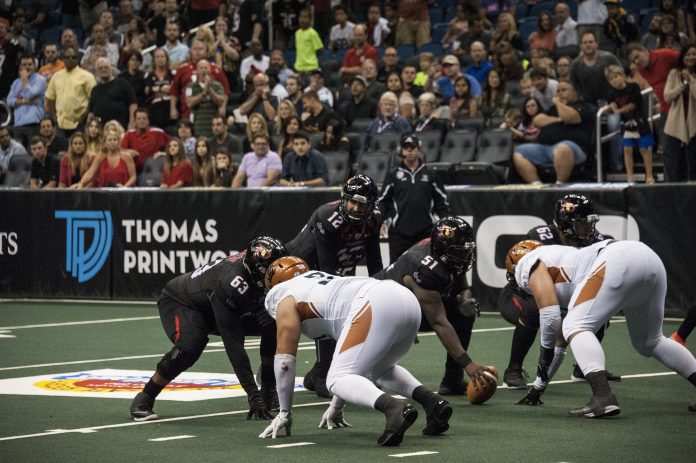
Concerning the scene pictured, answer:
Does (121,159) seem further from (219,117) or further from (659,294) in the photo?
(659,294)

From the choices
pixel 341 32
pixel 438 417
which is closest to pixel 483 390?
pixel 438 417

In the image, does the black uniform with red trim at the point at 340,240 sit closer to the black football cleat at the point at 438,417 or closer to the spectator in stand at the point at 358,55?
the black football cleat at the point at 438,417

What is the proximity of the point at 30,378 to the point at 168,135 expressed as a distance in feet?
34.6

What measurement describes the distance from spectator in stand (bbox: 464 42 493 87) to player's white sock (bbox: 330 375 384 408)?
42.0ft

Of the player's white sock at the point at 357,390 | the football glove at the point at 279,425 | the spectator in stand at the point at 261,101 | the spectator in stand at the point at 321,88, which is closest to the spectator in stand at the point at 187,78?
the spectator in stand at the point at 261,101

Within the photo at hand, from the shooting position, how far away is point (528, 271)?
9.21 m

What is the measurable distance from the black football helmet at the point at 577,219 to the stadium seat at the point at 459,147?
28.3 ft

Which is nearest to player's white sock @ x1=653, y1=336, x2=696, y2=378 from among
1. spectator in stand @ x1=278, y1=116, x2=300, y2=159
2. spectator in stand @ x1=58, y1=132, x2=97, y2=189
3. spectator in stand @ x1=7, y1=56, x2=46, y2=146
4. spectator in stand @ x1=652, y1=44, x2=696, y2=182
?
spectator in stand @ x1=652, y1=44, x2=696, y2=182

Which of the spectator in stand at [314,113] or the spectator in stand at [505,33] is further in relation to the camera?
the spectator in stand at [505,33]

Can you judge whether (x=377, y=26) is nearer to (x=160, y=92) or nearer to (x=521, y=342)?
(x=160, y=92)

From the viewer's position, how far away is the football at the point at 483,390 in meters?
9.07

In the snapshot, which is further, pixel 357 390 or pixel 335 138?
pixel 335 138

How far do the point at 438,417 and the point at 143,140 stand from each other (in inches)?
530

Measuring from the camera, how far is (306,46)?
2339 centimetres
